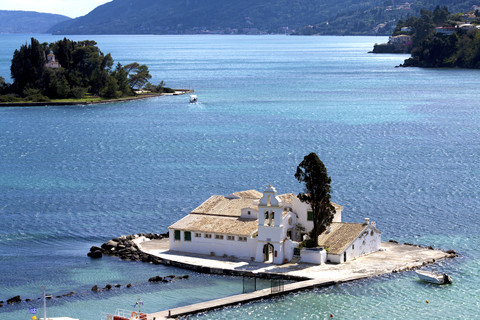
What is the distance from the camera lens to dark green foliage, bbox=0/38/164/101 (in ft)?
521

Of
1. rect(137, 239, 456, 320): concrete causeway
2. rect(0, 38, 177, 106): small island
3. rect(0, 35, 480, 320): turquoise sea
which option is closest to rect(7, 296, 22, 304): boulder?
rect(0, 35, 480, 320): turquoise sea

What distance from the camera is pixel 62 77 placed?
158750 millimetres

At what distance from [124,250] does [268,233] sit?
10.1 m

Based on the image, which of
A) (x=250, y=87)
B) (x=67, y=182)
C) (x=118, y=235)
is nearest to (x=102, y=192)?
(x=67, y=182)

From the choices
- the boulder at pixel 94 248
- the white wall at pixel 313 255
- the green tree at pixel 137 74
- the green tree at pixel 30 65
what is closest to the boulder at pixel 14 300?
the boulder at pixel 94 248

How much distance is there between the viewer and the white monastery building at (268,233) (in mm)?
50656

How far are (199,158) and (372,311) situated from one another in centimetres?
5175

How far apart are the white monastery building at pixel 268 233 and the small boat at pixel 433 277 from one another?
4.87 metres

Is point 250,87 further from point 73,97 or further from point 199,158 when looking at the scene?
point 199,158

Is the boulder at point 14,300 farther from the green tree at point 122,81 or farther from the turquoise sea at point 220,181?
the green tree at point 122,81

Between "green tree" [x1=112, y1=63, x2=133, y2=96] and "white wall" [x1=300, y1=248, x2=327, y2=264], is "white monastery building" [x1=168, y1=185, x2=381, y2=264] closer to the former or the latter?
"white wall" [x1=300, y1=248, x2=327, y2=264]

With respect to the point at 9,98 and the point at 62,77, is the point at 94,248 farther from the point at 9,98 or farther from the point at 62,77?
the point at 9,98

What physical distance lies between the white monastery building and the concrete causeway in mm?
617

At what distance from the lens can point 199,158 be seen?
309 feet
